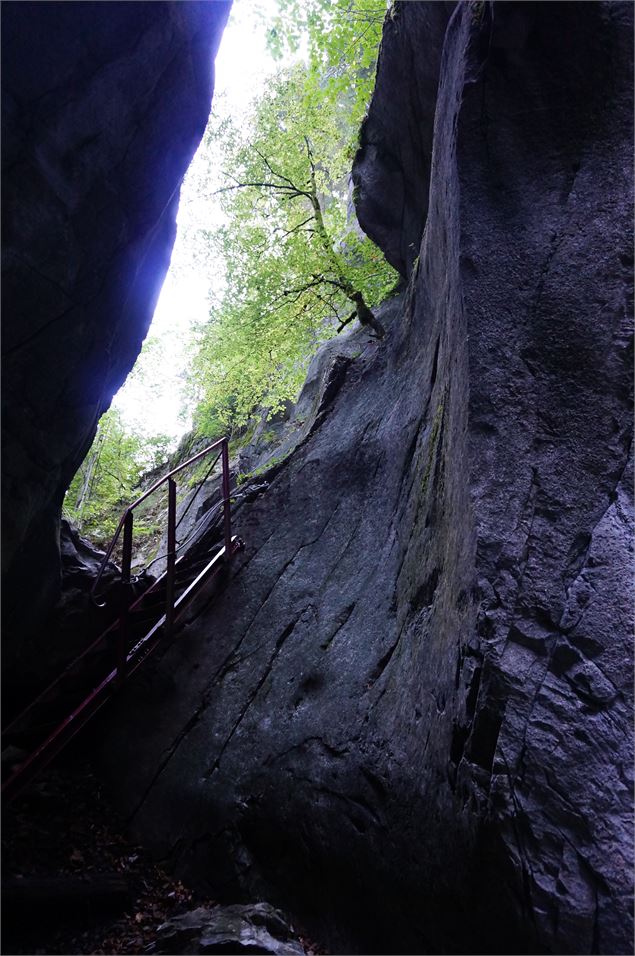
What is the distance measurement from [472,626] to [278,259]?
10.0 meters

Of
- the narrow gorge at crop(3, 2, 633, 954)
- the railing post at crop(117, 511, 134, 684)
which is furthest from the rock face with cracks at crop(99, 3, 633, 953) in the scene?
the railing post at crop(117, 511, 134, 684)

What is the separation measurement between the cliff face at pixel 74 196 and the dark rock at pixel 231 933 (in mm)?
3404

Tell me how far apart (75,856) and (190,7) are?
27.4 feet

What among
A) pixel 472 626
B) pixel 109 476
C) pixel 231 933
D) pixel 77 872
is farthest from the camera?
pixel 109 476

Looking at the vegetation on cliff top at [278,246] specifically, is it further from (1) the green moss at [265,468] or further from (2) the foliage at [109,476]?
(2) the foliage at [109,476]

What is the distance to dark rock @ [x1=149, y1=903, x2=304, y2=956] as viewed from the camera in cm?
448

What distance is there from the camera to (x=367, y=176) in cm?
1048

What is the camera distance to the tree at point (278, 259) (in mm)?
12141

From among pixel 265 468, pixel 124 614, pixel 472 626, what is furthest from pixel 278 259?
pixel 472 626

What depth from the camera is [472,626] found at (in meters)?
4.19

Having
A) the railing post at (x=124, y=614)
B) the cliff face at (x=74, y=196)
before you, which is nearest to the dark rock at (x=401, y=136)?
the cliff face at (x=74, y=196)

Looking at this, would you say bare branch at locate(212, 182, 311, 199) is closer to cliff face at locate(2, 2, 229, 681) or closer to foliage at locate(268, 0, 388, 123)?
foliage at locate(268, 0, 388, 123)

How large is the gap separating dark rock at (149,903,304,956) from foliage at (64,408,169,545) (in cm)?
1176

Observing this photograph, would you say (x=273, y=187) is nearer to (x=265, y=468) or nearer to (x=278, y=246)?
(x=278, y=246)
